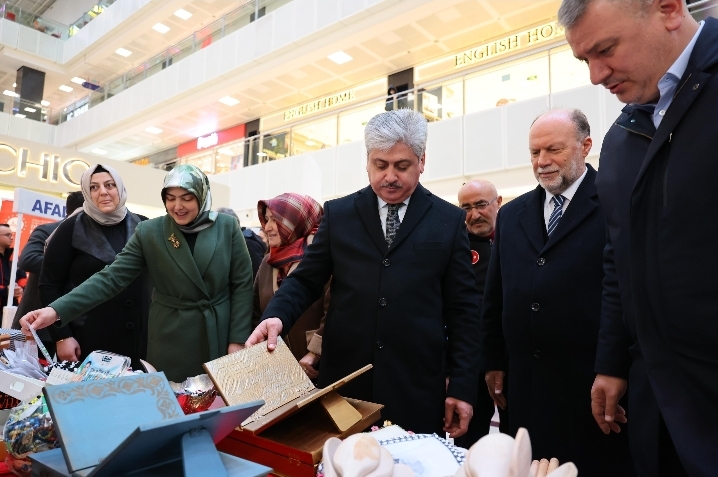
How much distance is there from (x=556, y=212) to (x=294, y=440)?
4.53 ft

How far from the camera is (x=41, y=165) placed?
9844 millimetres

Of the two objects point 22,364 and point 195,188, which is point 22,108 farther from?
point 22,364

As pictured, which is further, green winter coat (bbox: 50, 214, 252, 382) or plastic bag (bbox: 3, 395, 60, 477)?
green winter coat (bbox: 50, 214, 252, 382)

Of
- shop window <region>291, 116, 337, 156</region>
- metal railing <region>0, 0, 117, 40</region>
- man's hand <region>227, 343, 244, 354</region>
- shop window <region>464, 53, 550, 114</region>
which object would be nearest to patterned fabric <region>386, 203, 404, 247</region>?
man's hand <region>227, 343, 244, 354</region>

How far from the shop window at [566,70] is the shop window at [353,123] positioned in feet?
12.2

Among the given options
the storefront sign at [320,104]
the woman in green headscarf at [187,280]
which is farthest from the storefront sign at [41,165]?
the woman in green headscarf at [187,280]

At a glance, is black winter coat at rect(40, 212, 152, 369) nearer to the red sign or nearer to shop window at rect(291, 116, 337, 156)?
shop window at rect(291, 116, 337, 156)

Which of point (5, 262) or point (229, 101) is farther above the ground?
point (229, 101)

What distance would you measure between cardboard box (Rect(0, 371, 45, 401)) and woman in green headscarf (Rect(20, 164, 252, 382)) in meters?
0.91

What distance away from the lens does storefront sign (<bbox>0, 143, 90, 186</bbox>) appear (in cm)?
931

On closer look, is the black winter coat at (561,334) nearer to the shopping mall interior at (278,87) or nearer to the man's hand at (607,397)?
the man's hand at (607,397)

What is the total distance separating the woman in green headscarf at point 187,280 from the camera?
218 cm

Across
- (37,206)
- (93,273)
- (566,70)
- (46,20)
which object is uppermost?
(46,20)

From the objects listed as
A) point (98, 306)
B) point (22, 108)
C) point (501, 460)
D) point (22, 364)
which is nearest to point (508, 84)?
point (98, 306)
